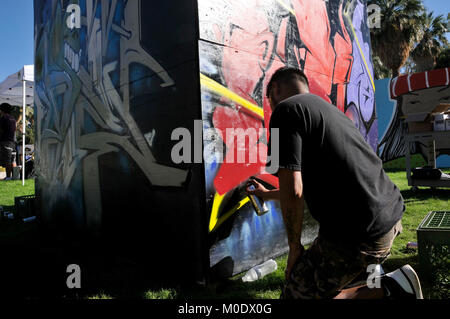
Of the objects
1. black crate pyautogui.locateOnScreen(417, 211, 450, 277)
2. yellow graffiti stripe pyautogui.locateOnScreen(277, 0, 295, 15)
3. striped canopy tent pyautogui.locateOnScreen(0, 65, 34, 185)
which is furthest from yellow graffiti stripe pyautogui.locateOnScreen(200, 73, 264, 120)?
striped canopy tent pyautogui.locateOnScreen(0, 65, 34, 185)

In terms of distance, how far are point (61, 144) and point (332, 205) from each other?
560cm

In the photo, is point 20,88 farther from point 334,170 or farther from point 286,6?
point 334,170

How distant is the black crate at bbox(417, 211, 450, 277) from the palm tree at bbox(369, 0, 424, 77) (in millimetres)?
22748

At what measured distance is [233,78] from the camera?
11.2ft

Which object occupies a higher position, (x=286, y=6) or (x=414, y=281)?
(x=286, y=6)

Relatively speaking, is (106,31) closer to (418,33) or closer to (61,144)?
(61,144)

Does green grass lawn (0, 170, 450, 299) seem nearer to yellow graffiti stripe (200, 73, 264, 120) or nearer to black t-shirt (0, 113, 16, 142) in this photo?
yellow graffiti stripe (200, 73, 264, 120)

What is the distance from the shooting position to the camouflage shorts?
174 centimetres

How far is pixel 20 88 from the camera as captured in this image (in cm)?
1102

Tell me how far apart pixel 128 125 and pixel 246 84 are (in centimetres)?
160

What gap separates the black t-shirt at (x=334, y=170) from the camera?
173 cm

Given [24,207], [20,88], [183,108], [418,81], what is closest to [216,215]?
A: [183,108]

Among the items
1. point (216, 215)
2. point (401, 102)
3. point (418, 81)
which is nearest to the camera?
point (216, 215)

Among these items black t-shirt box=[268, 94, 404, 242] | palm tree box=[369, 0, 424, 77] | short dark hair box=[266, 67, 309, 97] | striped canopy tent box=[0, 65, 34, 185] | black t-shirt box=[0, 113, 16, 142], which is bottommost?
black t-shirt box=[268, 94, 404, 242]
